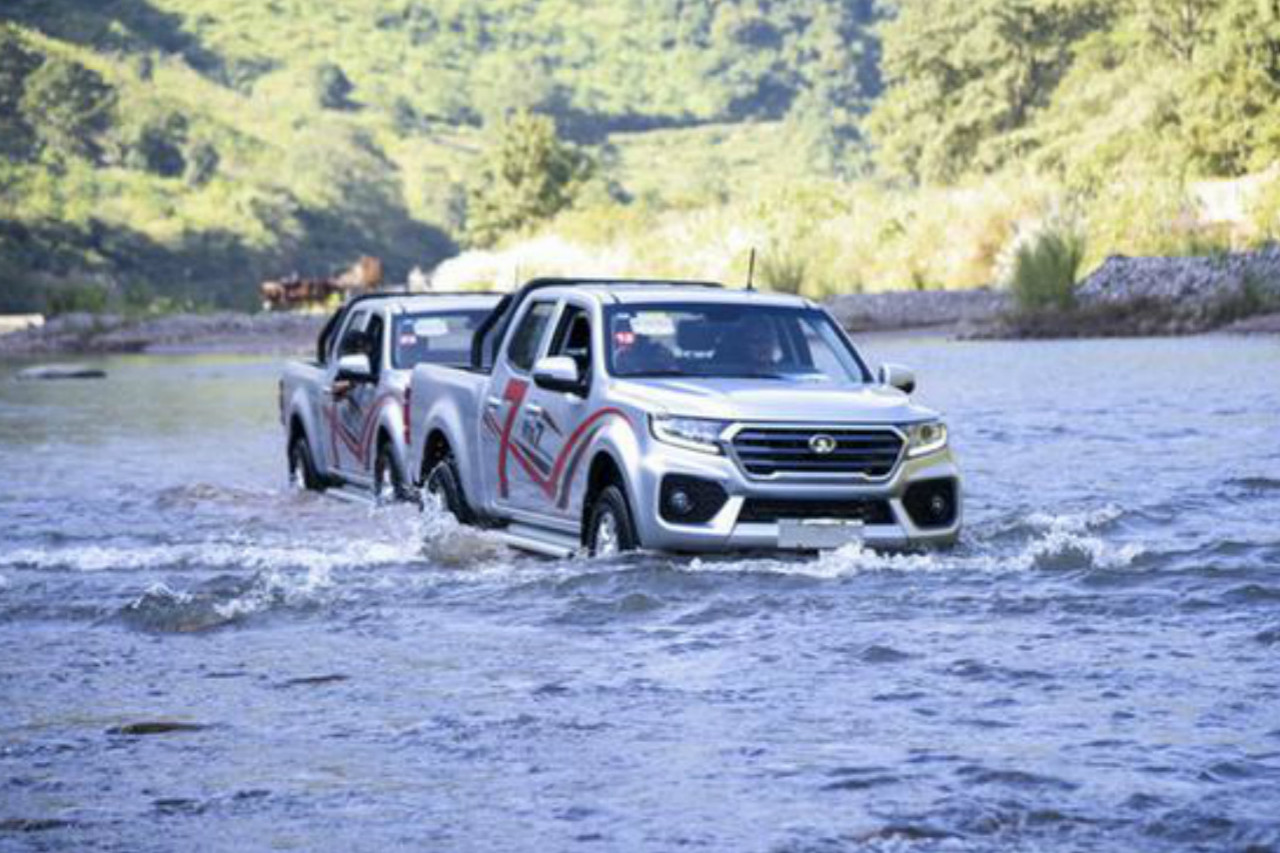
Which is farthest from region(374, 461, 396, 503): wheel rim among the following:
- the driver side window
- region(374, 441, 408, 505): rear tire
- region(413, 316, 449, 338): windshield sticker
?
the driver side window

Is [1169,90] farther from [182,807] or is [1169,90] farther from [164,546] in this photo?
[182,807]

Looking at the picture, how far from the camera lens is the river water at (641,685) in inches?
320

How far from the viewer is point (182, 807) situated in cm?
831

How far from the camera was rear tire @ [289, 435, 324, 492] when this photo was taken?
20.9m

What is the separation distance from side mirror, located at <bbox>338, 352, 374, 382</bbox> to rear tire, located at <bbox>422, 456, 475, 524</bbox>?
2.06 metres

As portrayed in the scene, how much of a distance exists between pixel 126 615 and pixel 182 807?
4.98m

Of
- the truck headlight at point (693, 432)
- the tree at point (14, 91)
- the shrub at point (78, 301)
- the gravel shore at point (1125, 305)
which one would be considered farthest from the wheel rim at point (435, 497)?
the tree at point (14, 91)

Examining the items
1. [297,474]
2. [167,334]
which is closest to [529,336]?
[297,474]

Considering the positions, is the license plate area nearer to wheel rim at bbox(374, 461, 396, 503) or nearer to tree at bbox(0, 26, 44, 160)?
wheel rim at bbox(374, 461, 396, 503)

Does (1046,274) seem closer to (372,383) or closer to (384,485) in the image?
(372,383)

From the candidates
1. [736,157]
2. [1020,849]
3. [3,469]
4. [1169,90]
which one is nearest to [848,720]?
[1020,849]

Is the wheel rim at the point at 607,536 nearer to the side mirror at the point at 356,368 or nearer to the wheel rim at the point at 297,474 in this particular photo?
the side mirror at the point at 356,368

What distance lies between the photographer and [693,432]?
13.6 meters

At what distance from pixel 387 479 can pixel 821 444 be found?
539 cm
